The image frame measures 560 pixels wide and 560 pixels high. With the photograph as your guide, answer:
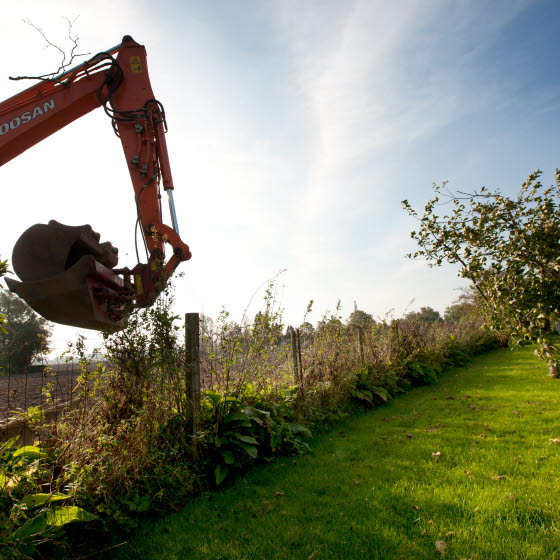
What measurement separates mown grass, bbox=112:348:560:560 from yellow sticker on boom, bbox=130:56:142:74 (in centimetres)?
494

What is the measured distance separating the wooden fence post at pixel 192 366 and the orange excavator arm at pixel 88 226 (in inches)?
21.4

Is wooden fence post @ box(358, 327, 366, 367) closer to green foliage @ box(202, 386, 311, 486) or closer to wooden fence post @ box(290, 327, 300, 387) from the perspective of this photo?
wooden fence post @ box(290, 327, 300, 387)

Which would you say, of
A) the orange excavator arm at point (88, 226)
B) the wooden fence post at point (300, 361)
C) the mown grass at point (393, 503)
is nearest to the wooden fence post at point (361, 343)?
the wooden fence post at point (300, 361)

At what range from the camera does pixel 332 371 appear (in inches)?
262

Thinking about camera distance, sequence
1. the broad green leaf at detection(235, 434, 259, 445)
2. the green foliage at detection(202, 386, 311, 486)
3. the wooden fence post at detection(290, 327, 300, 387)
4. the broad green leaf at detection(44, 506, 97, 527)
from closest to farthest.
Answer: the broad green leaf at detection(44, 506, 97, 527) → the green foliage at detection(202, 386, 311, 486) → the broad green leaf at detection(235, 434, 259, 445) → the wooden fence post at detection(290, 327, 300, 387)

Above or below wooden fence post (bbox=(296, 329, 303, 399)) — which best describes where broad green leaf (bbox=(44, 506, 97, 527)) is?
below

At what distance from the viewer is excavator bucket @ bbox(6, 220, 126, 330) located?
3.65 meters

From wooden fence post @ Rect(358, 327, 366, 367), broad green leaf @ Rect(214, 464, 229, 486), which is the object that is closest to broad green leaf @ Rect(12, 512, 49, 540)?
broad green leaf @ Rect(214, 464, 229, 486)

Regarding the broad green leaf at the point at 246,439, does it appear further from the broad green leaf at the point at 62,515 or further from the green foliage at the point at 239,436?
the broad green leaf at the point at 62,515

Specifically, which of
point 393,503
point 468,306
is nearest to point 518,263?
point 393,503

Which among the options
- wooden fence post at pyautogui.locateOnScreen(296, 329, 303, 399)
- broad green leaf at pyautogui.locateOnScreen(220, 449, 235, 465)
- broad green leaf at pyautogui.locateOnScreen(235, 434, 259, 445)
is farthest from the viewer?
wooden fence post at pyautogui.locateOnScreen(296, 329, 303, 399)

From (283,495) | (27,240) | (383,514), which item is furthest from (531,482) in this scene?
(27,240)

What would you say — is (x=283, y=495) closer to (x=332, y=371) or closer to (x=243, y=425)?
(x=243, y=425)

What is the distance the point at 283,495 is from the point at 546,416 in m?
4.28
